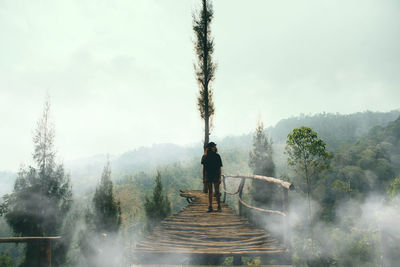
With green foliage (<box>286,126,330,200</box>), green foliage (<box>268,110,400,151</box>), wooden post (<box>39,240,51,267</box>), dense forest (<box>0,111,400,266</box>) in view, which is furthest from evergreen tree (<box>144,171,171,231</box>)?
green foliage (<box>268,110,400,151</box>)

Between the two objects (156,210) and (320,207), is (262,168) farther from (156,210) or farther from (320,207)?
(320,207)

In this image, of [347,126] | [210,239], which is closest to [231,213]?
[210,239]

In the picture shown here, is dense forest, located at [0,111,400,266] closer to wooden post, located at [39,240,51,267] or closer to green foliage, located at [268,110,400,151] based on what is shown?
wooden post, located at [39,240,51,267]

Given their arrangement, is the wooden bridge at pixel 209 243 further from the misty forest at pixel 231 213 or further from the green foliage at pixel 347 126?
the green foliage at pixel 347 126

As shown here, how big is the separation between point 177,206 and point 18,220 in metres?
57.8

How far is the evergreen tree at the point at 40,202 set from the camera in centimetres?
2480

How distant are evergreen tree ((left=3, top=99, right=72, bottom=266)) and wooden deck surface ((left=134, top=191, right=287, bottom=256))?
24.6 m

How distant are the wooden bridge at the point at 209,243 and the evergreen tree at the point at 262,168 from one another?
87.7ft

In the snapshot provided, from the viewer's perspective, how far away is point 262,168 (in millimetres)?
33281

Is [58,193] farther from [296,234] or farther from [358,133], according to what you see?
[358,133]

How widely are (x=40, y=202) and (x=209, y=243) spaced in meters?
29.9

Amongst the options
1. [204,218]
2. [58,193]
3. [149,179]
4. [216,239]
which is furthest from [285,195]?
[149,179]

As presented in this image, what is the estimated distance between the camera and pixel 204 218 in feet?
20.2

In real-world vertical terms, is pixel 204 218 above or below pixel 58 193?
above
